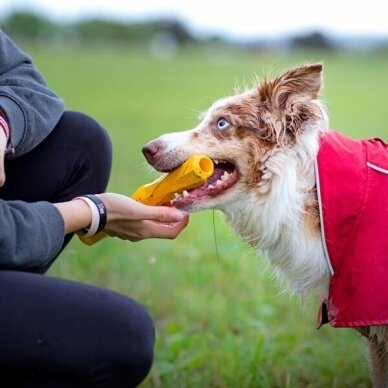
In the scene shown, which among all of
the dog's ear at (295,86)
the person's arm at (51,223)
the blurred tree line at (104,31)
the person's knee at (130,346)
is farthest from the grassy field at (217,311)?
the blurred tree line at (104,31)

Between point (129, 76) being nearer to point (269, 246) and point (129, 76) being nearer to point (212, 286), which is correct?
point (212, 286)

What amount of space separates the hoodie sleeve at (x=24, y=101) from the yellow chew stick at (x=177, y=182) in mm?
404

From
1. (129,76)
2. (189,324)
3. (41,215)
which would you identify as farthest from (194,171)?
(129,76)

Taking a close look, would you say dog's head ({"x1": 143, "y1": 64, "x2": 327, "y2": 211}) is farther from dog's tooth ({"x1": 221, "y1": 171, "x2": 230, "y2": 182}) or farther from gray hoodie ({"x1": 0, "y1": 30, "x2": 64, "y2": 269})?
gray hoodie ({"x1": 0, "y1": 30, "x2": 64, "y2": 269})

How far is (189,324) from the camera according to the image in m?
3.71

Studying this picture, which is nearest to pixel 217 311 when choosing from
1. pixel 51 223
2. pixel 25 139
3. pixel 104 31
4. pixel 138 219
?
pixel 138 219

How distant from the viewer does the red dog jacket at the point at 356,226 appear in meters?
2.53

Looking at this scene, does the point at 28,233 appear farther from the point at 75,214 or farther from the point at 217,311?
the point at 217,311

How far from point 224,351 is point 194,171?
105cm

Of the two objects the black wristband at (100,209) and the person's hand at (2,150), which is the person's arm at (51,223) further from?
the person's hand at (2,150)

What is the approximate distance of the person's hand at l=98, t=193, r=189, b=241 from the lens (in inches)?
92.5

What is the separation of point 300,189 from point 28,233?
3.44 feet

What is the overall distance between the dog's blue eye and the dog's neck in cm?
23

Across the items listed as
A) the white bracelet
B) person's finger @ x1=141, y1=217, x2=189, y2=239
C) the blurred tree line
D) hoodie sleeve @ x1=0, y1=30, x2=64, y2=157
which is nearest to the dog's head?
person's finger @ x1=141, y1=217, x2=189, y2=239
